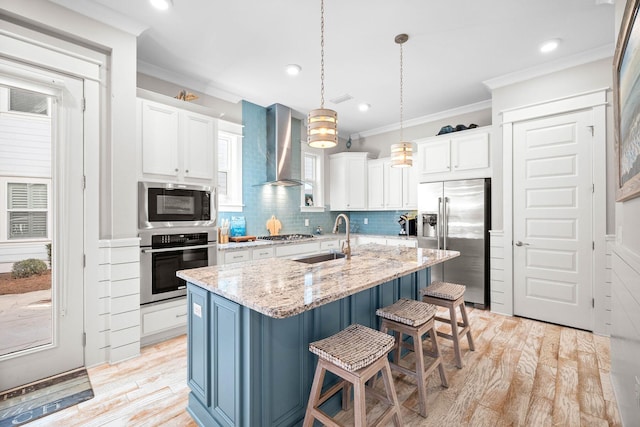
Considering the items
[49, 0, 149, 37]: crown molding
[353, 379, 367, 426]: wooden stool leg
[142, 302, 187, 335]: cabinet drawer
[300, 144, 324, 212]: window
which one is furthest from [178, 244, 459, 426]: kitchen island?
[300, 144, 324, 212]: window

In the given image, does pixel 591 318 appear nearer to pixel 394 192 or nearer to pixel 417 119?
pixel 394 192

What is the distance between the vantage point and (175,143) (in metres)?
2.91

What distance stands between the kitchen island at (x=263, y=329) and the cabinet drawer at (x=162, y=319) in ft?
3.71

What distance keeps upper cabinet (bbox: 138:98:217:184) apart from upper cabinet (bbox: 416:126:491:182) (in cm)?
304

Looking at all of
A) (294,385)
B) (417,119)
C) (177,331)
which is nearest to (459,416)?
(294,385)

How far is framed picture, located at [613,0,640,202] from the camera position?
1314 millimetres

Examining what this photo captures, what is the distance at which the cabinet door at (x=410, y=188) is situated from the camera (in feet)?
16.2

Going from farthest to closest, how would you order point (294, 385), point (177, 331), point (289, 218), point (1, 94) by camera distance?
point (289, 218) → point (177, 331) → point (1, 94) → point (294, 385)

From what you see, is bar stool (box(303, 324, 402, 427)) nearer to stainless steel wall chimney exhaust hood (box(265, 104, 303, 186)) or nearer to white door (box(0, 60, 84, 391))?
white door (box(0, 60, 84, 391))

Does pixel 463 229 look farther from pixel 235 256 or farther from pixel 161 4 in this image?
pixel 161 4

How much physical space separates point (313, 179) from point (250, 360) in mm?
4370

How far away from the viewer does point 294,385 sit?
1578mm

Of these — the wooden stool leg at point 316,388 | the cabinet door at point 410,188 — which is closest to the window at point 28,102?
the wooden stool leg at point 316,388

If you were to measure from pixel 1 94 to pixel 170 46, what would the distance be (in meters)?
1.39
